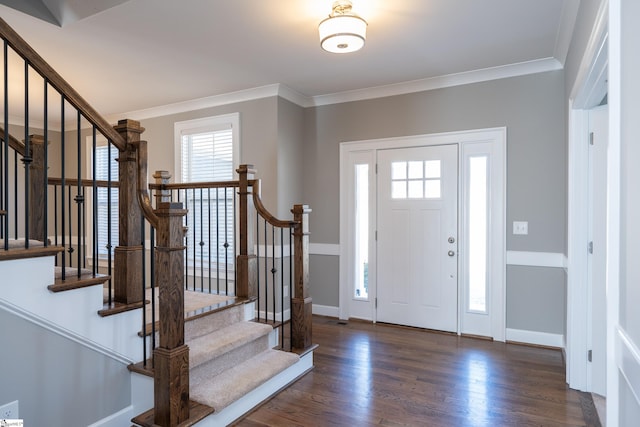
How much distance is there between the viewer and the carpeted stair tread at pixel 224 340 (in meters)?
2.48

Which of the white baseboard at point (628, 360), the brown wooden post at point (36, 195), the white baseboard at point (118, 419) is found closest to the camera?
the white baseboard at point (628, 360)

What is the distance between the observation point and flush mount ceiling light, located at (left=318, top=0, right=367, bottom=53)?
8.48ft

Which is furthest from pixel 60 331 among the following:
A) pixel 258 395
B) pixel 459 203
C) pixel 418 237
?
pixel 459 203

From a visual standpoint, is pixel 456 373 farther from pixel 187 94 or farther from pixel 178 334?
pixel 187 94

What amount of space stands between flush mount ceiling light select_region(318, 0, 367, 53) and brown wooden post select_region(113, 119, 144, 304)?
4.64ft

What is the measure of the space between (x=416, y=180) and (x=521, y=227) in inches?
44.6

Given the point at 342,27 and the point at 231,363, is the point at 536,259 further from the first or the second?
the point at 231,363

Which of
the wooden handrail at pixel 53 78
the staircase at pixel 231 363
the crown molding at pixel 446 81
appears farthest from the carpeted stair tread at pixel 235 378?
the crown molding at pixel 446 81

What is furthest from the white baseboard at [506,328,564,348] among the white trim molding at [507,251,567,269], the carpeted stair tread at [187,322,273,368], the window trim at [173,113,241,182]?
the window trim at [173,113,241,182]

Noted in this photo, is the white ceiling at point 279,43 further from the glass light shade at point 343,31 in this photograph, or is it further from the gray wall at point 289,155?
the gray wall at point 289,155

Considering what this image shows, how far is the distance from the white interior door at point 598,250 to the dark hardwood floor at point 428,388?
26 centimetres

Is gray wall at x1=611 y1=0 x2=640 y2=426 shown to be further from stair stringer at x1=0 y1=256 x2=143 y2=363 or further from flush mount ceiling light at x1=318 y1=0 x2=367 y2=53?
stair stringer at x1=0 y1=256 x2=143 y2=363

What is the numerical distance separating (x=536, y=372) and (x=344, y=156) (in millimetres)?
2858

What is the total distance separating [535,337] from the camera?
369 cm
